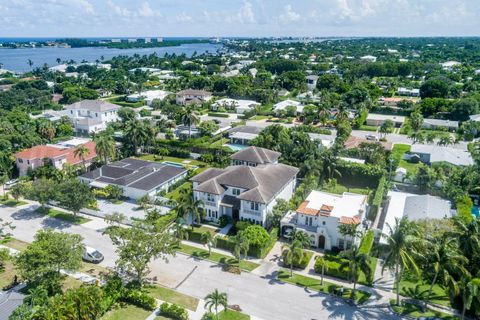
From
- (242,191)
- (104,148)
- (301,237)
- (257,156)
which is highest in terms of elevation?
(104,148)

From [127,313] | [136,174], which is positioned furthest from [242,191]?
[127,313]

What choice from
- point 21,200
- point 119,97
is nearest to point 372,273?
point 21,200

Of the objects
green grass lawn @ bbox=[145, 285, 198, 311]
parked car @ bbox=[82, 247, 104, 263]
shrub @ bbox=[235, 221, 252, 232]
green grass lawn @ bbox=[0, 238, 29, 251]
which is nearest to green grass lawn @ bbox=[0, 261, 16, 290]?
green grass lawn @ bbox=[0, 238, 29, 251]

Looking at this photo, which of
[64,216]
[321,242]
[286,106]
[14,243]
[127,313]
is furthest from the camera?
[286,106]

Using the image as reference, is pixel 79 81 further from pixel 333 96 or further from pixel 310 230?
pixel 310 230

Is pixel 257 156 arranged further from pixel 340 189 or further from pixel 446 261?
pixel 446 261

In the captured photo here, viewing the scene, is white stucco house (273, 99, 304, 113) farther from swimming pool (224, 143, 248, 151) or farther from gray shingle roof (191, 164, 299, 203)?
gray shingle roof (191, 164, 299, 203)

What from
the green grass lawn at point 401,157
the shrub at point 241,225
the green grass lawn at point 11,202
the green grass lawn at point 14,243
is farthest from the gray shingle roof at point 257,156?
the green grass lawn at point 11,202

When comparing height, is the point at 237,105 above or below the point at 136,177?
above
